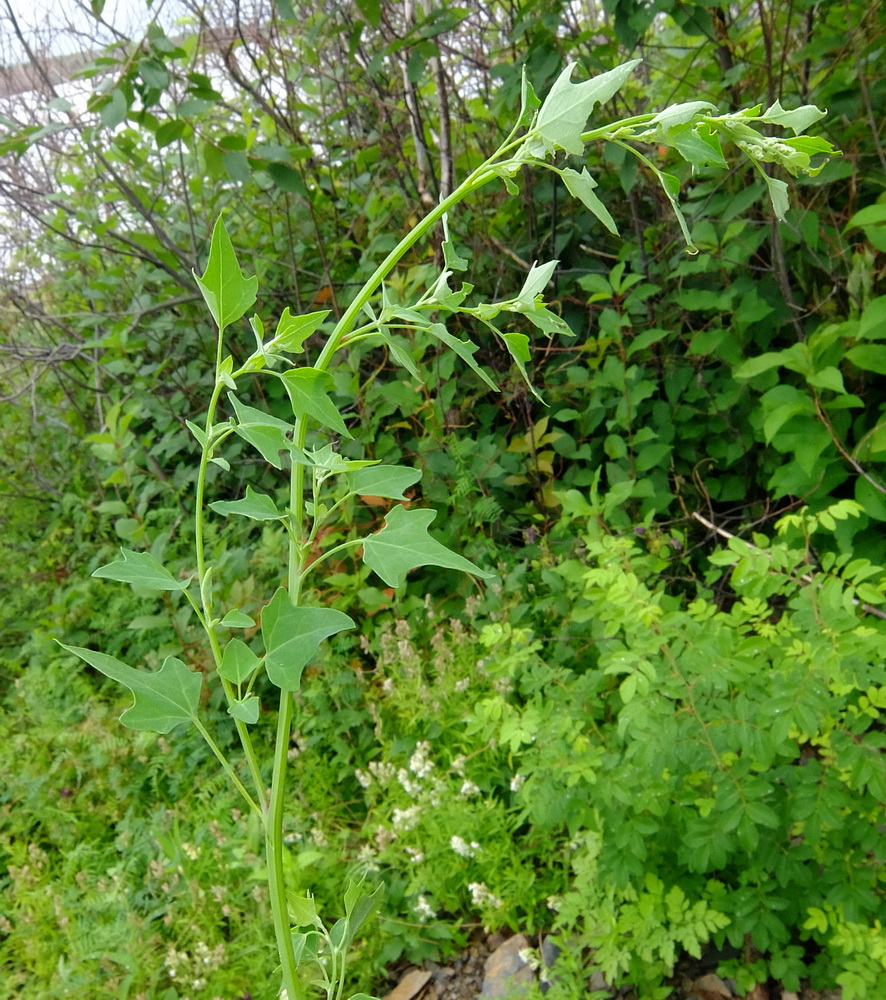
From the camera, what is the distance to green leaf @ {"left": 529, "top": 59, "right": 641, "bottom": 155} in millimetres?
401

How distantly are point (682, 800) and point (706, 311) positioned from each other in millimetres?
1612

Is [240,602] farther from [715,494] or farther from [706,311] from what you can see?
[706,311]

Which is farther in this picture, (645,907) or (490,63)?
(490,63)

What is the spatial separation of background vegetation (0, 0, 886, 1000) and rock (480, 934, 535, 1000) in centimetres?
6

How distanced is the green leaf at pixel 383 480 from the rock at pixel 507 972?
1.38 meters

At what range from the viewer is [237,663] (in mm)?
448

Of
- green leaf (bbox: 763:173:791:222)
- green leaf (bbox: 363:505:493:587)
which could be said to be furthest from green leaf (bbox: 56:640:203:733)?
green leaf (bbox: 763:173:791:222)

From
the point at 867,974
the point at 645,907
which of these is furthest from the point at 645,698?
the point at 867,974

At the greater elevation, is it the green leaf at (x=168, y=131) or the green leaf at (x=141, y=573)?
the green leaf at (x=168, y=131)

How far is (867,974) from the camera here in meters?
1.23

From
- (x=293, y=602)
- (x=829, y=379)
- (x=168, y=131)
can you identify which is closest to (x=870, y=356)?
(x=829, y=379)

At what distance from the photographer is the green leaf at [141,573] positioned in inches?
18.6

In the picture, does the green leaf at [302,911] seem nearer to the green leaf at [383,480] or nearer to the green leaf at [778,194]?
the green leaf at [383,480]

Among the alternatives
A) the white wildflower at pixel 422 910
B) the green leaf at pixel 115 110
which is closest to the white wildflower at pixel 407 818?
the white wildflower at pixel 422 910
